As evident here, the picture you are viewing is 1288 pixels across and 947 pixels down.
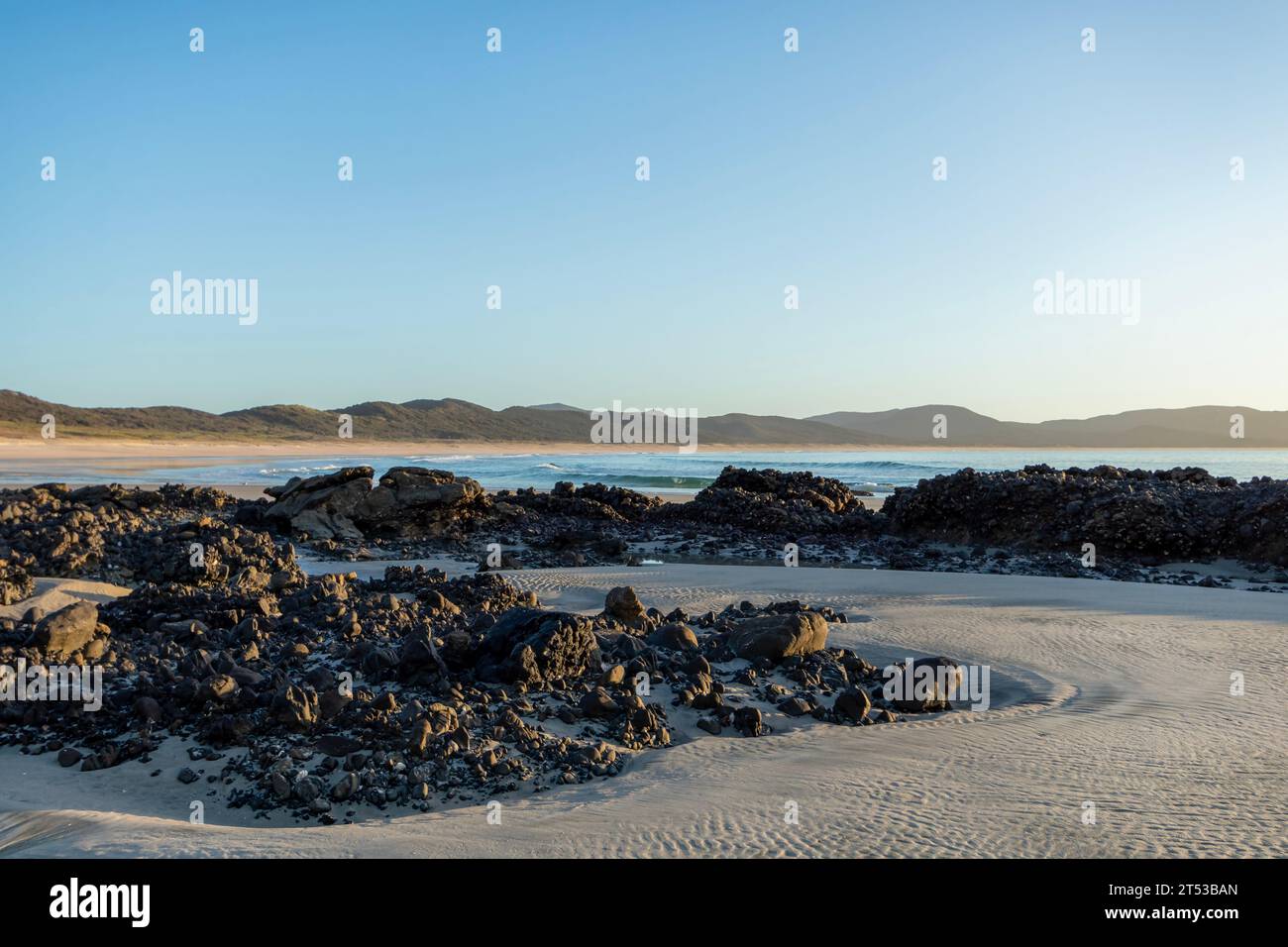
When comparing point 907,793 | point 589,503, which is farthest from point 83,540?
point 589,503

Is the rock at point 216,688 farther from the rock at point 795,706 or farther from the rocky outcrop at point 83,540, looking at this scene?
A: the rocky outcrop at point 83,540

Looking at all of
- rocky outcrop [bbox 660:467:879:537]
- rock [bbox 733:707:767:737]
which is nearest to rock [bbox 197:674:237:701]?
rock [bbox 733:707:767:737]

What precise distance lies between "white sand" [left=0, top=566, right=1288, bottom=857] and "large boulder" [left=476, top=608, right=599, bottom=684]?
1293mm

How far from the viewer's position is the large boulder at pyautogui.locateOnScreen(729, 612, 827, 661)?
23.2ft

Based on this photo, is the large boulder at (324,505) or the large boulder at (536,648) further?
the large boulder at (324,505)

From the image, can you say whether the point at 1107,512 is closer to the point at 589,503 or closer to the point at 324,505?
the point at 589,503

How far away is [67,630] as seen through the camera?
6.62 metres

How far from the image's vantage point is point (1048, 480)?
19125mm

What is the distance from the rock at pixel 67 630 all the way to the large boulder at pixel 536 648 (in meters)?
3.24

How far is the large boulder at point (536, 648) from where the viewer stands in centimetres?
607

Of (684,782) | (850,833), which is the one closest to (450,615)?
(684,782)

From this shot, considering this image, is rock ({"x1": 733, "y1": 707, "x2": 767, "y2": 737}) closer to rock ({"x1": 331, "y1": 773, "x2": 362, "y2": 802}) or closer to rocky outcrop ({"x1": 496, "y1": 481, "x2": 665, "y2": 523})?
rock ({"x1": 331, "y1": 773, "x2": 362, "y2": 802})

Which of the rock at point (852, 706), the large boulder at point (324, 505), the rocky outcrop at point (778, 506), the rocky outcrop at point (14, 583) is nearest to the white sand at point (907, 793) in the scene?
the rock at point (852, 706)
